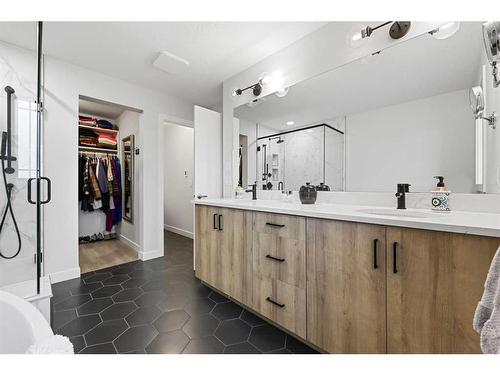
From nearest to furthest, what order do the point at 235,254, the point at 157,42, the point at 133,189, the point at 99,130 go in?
1. the point at 235,254
2. the point at 157,42
3. the point at 133,189
4. the point at 99,130

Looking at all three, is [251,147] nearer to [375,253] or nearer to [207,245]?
[207,245]

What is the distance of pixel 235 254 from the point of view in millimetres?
1789

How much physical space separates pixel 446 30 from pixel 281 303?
196 cm

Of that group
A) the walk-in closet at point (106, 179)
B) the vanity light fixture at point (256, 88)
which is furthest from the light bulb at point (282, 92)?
the walk-in closet at point (106, 179)

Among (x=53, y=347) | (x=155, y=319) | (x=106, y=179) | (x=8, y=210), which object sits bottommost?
(x=155, y=319)

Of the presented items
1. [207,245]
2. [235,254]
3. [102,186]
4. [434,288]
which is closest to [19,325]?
[235,254]

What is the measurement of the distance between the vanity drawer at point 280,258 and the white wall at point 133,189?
218cm

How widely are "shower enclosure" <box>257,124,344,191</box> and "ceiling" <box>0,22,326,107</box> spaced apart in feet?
2.79

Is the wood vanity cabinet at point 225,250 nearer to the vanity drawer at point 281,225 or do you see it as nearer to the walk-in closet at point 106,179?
the vanity drawer at point 281,225

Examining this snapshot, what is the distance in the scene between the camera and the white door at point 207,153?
8.44 feet

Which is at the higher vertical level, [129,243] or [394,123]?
[394,123]
